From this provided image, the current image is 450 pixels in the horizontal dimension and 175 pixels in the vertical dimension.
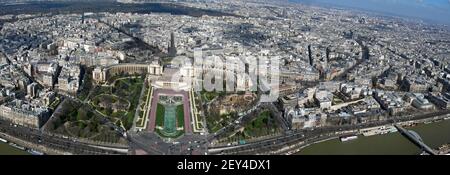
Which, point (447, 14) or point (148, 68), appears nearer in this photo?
point (148, 68)

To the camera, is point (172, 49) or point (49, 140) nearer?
point (49, 140)

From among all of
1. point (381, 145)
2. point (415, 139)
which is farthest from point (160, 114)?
point (415, 139)

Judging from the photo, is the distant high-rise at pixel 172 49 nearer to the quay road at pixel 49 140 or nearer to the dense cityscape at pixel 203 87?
the dense cityscape at pixel 203 87

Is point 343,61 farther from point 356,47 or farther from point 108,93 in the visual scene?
point 108,93

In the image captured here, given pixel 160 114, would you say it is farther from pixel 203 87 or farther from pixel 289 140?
pixel 289 140

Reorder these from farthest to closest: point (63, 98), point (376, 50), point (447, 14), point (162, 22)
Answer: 1. point (447, 14)
2. point (162, 22)
3. point (376, 50)
4. point (63, 98)

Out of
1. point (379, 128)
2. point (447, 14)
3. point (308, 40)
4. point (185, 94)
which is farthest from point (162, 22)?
point (447, 14)
